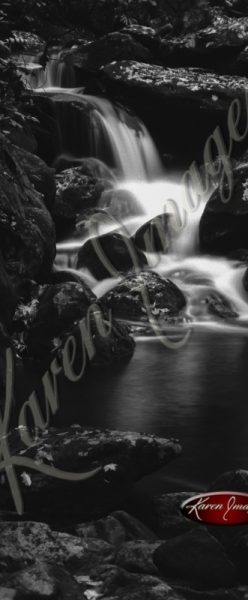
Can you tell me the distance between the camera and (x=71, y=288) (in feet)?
39.2

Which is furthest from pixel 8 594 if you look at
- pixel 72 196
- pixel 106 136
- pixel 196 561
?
pixel 106 136

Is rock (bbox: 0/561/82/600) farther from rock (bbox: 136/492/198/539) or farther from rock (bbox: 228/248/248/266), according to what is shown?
rock (bbox: 228/248/248/266)

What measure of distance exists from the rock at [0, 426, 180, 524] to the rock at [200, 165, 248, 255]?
11.1 meters

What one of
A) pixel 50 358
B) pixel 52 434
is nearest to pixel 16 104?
pixel 52 434

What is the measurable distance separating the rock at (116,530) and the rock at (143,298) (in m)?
8.27

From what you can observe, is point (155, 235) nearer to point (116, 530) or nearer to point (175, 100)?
point (175, 100)

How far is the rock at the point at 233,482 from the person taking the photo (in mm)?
5523

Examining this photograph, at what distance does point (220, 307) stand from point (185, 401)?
17.5 feet

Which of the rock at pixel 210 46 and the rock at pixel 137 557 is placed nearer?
the rock at pixel 137 557

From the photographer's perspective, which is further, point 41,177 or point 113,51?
point 113,51

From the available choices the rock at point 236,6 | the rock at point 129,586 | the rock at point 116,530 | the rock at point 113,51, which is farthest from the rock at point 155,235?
the rock at point 129,586

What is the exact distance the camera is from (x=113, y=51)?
22.1 m

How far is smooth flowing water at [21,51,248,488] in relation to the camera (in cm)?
812

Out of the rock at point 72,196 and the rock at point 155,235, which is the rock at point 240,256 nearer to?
the rock at point 155,235
